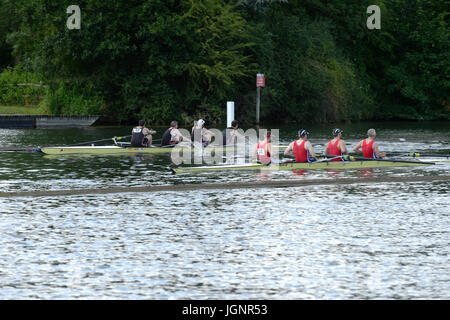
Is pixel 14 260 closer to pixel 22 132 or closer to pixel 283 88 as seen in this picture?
pixel 22 132

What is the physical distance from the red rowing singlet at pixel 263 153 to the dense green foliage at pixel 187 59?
102ft

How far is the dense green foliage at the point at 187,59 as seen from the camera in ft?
185

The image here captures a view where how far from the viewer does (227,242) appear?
524 inches

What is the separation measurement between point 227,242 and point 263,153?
12.5m

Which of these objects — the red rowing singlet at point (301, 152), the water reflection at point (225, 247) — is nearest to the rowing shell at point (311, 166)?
the red rowing singlet at point (301, 152)

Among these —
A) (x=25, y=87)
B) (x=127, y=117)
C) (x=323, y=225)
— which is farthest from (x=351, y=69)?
(x=323, y=225)

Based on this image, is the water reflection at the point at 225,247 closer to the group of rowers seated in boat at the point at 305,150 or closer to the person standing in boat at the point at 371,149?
the group of rowers seated in boat at the point at 305,150

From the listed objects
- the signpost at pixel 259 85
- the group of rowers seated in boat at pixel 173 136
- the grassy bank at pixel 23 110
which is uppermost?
the signpost at pixel 259 85

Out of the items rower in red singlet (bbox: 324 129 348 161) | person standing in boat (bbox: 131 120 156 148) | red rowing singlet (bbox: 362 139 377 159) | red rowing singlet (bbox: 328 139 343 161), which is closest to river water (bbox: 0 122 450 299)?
rower in red singlet (bbox: 324 129 348 161)

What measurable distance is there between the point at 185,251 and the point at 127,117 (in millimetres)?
46575

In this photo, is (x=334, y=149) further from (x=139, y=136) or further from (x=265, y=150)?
(x=139, y=136)

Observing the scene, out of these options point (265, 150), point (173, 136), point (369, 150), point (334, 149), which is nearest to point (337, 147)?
point (334, 149)

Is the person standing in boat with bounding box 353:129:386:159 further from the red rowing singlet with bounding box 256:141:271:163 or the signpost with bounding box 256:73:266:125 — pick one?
the signpost with bounding box 256:73:266:125

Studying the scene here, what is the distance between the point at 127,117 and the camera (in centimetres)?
5856
